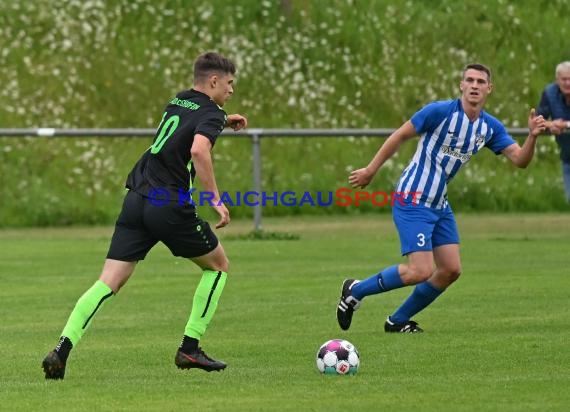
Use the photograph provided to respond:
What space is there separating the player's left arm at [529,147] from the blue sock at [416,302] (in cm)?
111

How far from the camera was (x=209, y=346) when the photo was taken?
1038 cm

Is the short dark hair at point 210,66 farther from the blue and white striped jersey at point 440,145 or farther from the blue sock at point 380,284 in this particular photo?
the blue sock at point 380,284

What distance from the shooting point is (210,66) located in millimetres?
9062

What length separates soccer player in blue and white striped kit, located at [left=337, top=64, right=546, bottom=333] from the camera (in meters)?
11.0

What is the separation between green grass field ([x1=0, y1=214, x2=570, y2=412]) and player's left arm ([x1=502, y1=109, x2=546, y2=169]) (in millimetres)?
1205

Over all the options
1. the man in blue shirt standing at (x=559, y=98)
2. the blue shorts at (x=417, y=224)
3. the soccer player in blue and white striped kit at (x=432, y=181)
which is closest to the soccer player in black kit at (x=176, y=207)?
the soccer player in blue and white striped kit at (x=432, y=181)

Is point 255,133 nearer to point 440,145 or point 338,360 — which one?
point 440,145

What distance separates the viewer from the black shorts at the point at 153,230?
8953 millimetres

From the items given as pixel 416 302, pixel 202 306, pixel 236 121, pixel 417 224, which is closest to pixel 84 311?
pixel 202 306

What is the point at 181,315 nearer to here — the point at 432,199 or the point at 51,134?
the point at 432,199

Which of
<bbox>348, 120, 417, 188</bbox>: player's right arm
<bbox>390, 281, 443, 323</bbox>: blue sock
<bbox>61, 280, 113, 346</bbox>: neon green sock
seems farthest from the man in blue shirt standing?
<bbox>61, 280, 113, 346</bbox>: neon green sock

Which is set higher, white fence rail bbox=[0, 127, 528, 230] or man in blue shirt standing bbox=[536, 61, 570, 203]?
man in blue shirt standing bbox=[536, 61, 570, 203]

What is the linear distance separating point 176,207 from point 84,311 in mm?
792

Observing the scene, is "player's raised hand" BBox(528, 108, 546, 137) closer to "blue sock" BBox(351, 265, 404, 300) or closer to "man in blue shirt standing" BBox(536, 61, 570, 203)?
"blue sock" BBox(351, 265, 404, 300)
